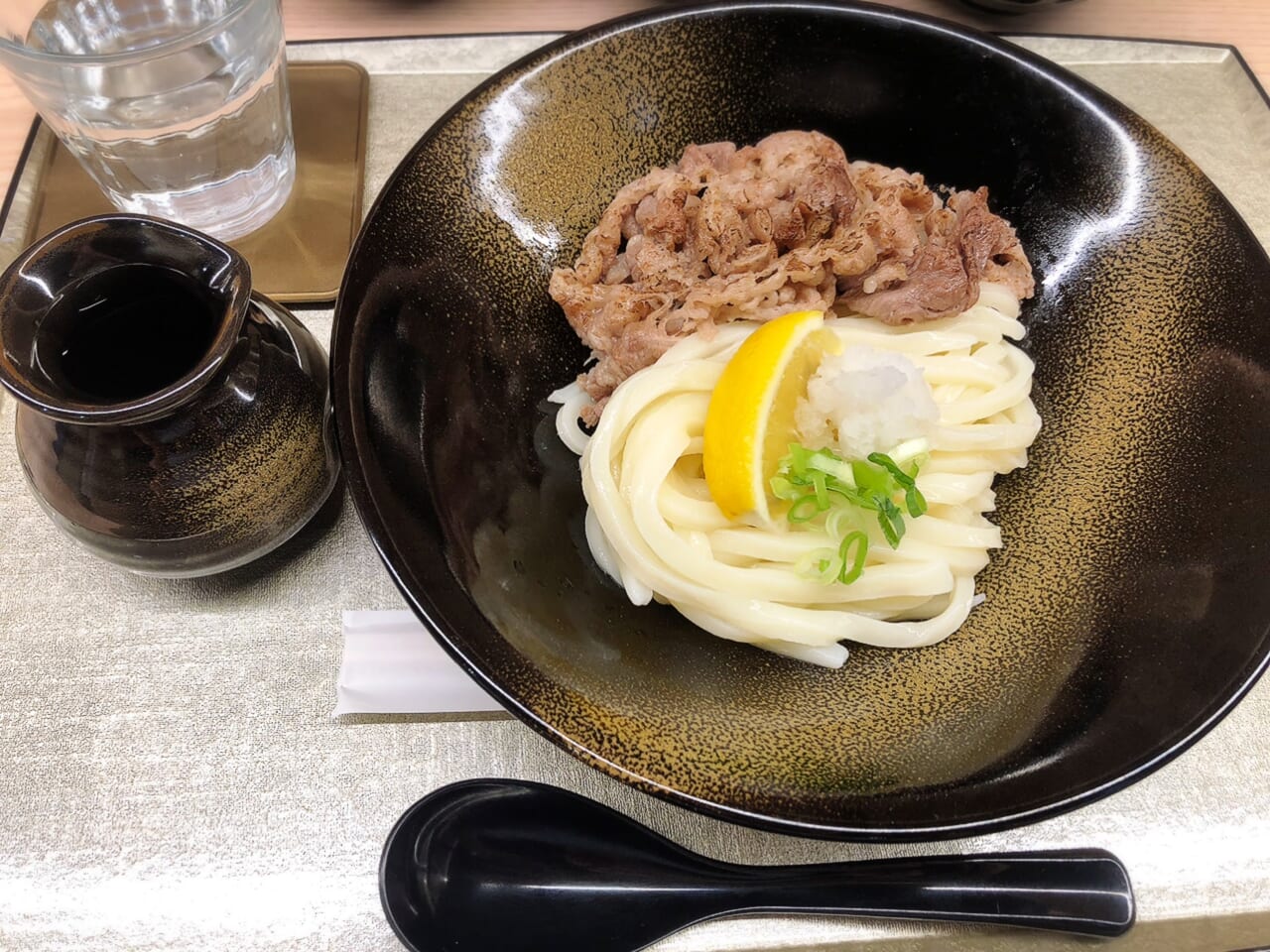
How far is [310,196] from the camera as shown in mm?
2092

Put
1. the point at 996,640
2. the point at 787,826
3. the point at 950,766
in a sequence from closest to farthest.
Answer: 1. the point at 787,826
2. the point at 950,766
3. the point at 996,640

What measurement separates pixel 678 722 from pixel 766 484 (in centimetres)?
41

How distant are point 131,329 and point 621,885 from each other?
1.14m

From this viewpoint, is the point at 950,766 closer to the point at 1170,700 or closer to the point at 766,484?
the point at 1170,700

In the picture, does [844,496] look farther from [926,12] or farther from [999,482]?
[926,12]

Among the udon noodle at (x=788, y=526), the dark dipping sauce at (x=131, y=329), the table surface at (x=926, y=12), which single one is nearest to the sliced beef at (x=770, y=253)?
the udon noodle at (x=788, y=526)

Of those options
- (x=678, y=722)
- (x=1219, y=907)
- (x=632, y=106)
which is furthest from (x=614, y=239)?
(x=1219, y=907)

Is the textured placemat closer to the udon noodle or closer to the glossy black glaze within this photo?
the glossy black glaze

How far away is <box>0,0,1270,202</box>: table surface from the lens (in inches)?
99.4

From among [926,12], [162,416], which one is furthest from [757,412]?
[926,12]

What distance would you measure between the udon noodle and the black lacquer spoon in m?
0.34

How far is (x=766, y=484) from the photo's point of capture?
1.37 m

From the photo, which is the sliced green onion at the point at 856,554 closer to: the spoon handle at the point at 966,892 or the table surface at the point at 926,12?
the spoon handle at the point at 966,892

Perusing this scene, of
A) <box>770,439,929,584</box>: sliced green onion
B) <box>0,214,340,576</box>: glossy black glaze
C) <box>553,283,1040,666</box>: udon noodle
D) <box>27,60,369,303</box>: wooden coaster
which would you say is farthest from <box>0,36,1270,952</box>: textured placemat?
<box>27,60,369,303</box>: wooden coaster
